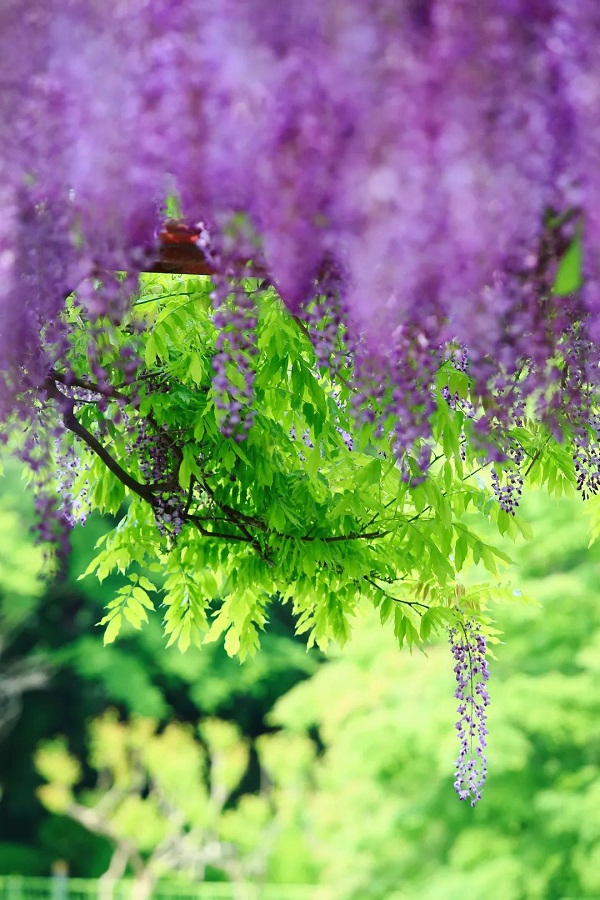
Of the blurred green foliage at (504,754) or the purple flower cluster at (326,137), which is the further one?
the blurred green foliage at (504,754)

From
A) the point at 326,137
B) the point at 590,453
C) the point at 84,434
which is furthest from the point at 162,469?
the point at 326,137

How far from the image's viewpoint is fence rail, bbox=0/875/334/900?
58.3 feet

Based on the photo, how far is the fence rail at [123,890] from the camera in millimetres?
17766

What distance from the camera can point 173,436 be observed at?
4.20 m

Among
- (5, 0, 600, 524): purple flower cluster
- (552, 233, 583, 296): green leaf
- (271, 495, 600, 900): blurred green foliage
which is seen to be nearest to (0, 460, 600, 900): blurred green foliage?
(271, 495, 600, 900): blurred green foliage

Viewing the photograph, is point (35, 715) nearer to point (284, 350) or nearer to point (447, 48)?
point (284, 350)

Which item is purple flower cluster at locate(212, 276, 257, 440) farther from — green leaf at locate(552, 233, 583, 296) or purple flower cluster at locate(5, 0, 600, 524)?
green leaf at locate(552, 233, 583, 296)

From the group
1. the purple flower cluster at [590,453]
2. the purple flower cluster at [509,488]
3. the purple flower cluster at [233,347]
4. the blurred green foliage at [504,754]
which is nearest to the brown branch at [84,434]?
the purple flower cluster at [233,347]

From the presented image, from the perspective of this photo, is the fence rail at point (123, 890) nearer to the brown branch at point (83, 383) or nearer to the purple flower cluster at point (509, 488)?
the purple flower cluster at point (509, 488)

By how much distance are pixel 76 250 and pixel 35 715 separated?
18322mm

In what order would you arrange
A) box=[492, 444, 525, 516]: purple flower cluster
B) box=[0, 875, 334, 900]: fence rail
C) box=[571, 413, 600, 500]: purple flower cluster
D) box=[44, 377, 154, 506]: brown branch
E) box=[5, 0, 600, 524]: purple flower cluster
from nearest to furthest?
box=[5, 0, 600, 524]: purple flower cluster
box=[44, 377, 154, 506]: brown branch
box=[571, 413, 600, 500]: purple flower cluster
box=[492, 444, 525, 516]: purple flower cluster
box=[0, 875, 334, 900]: fence rail

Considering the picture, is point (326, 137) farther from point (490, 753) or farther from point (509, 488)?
point (490, 753)

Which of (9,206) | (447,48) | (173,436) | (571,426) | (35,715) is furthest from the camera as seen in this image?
(35,715)

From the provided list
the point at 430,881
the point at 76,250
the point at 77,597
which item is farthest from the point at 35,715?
the point at 76,250
